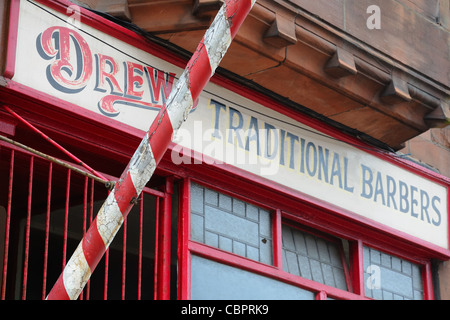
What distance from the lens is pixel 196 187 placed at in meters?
8.84

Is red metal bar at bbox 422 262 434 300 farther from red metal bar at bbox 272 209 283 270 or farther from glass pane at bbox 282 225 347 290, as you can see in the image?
red metal bar at bbox 272 209 283 270

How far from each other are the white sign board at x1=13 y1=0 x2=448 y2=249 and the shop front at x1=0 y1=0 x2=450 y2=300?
0.01m

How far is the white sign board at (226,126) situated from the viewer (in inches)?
310

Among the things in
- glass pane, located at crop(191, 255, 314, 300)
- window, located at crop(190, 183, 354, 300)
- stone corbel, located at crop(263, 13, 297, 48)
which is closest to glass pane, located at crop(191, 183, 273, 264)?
window, located at crop(190, 183, 354, 300)

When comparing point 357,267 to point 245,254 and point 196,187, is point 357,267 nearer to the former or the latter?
point 245,254

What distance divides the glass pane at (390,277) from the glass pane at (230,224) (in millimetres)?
1471

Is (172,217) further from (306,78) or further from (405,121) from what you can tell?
(405,121)

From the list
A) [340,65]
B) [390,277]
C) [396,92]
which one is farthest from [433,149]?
[340,65]

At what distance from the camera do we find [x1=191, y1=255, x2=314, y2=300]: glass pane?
8531 mm

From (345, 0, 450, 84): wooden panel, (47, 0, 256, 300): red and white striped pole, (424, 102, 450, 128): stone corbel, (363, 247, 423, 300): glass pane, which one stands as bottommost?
(47, 0, 256, 300): red and white striped pole

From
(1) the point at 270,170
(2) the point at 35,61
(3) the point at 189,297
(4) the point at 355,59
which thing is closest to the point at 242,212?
(1) the point at 270,170

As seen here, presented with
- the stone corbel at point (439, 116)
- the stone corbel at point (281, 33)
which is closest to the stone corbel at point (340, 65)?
the stone corbel at point (281, 33)

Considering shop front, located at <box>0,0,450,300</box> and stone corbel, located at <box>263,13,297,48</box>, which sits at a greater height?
stone corbel, located at <box>263,13,297,48</box>

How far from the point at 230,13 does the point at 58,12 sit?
2.73 m
